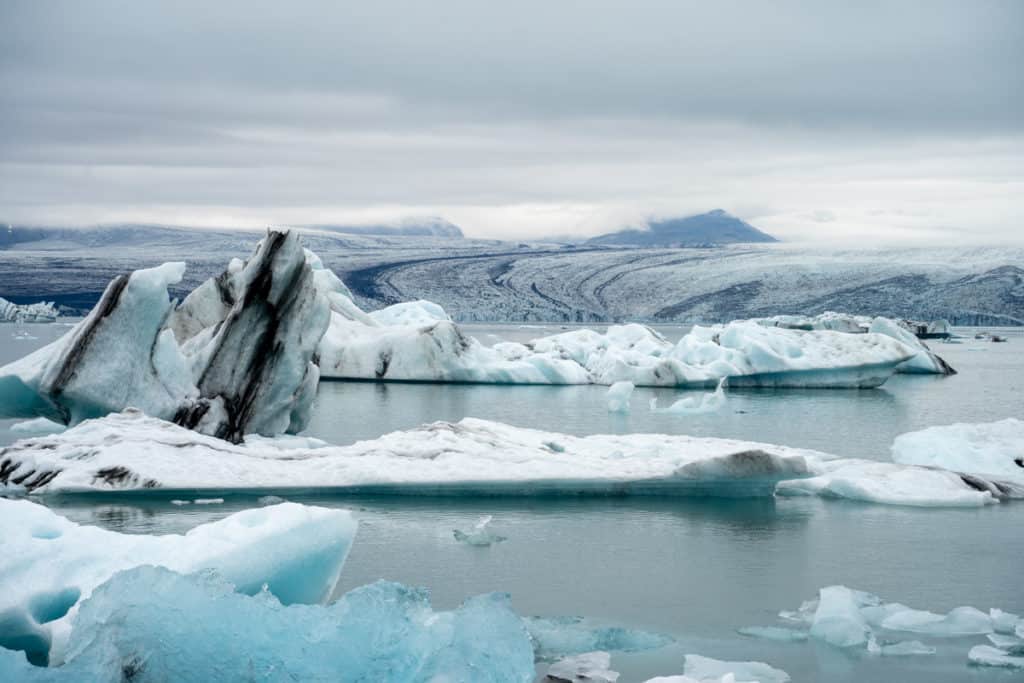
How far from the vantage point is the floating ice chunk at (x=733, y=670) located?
10.6ft

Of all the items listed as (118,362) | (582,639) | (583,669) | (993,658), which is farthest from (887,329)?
(583,669)

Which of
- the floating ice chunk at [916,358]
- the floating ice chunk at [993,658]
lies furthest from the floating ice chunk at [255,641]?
the floating ice chunk at [916,358]

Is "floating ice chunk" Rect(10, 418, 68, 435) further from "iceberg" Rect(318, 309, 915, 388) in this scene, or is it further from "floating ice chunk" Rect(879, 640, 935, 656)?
"iceberg" Rect(318, 309, 915, 388)

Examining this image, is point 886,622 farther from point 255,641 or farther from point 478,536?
point 255,641

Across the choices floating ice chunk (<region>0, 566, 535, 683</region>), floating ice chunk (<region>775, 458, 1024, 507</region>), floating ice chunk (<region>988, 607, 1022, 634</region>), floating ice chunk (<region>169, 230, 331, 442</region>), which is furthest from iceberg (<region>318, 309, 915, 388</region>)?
floating ice chunk (<region>0, 566, 535, 683</region>)

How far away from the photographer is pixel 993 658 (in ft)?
11.3

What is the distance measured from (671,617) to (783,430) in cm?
691

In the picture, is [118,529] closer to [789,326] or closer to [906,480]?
[906,480]

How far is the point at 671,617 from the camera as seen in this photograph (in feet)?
13.0

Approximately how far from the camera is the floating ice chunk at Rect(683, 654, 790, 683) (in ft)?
10.6

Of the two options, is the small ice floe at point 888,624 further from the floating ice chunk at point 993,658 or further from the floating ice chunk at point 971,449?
the floating ice chunk at point 971,449

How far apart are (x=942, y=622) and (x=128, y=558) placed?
8.62 feet

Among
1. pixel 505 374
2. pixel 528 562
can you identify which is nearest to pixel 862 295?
pixel 505 374

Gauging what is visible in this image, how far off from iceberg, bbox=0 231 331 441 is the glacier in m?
0.99
